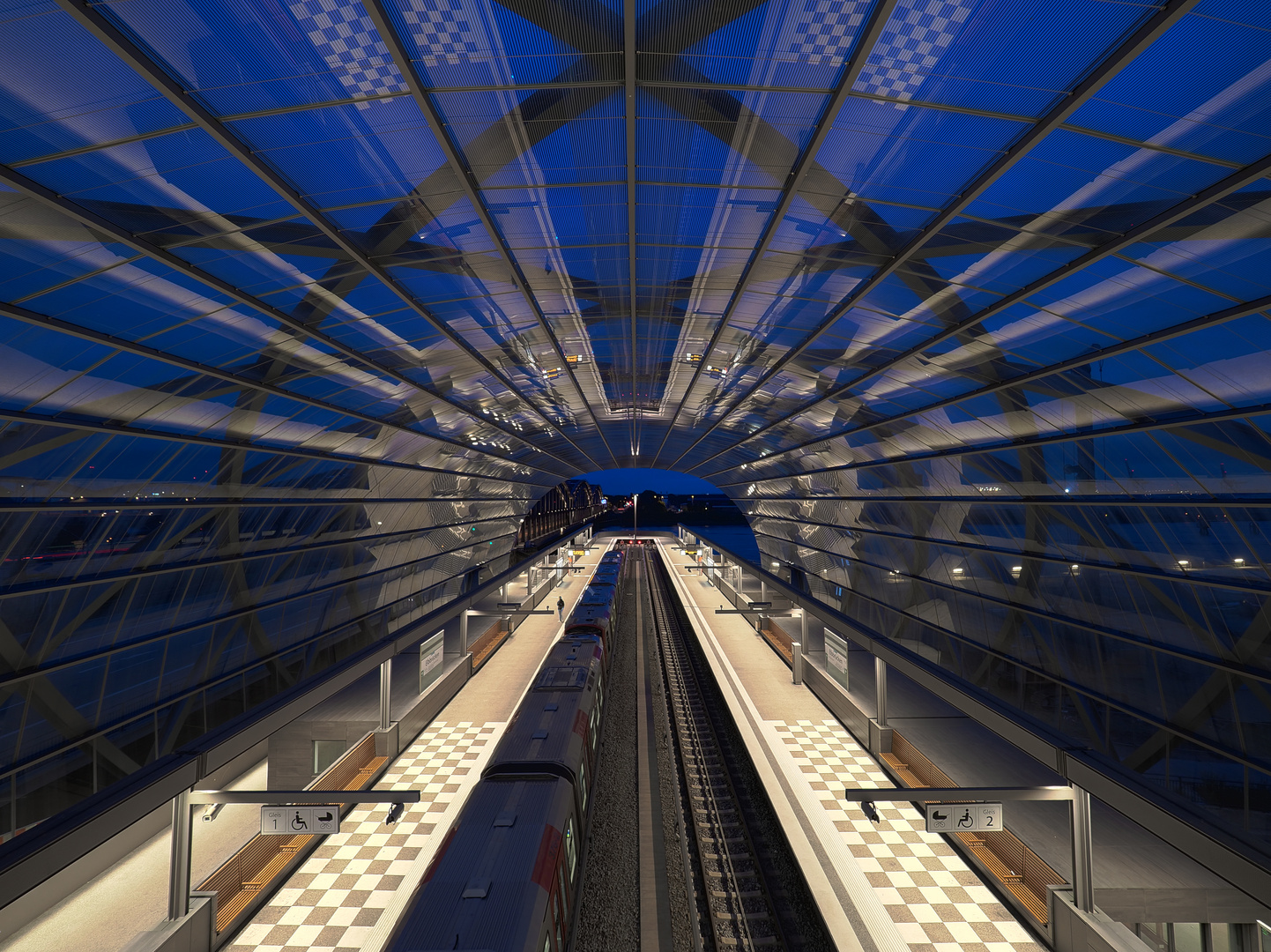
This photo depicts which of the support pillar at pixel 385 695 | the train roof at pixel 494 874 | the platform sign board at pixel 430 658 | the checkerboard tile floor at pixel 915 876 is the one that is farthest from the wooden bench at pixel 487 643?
the train roof at pixel 494 874

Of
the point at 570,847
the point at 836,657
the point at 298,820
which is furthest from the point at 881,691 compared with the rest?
the point at 298,820

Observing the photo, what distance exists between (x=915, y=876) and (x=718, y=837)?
4388mm

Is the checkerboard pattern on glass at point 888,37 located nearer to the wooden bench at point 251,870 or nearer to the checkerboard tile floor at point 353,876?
the wooden bench at point 251,870

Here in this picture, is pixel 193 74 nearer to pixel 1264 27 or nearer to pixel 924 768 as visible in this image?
pixel 1264 27

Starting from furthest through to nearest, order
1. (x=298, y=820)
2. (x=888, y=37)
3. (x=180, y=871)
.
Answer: (x=180, y=871), (x=298, y=820), (x=888, y=37)

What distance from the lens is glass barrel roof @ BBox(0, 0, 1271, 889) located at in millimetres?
6621

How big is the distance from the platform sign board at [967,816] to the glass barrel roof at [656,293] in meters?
1.92

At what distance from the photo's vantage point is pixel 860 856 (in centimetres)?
1315

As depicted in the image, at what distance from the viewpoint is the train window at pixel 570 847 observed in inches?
379

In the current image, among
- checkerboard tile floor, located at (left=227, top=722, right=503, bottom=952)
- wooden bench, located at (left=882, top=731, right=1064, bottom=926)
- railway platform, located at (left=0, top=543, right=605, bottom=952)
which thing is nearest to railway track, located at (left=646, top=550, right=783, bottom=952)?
wooden bench, located at (left=882, top=731, right=1064, bottom=926)

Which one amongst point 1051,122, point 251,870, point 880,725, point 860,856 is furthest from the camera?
point 880,725

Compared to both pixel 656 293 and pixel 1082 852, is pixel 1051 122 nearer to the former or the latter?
pixel 656 293

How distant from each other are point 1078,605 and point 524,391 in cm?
2077

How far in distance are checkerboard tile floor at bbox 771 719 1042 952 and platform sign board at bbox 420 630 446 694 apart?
12.5m
